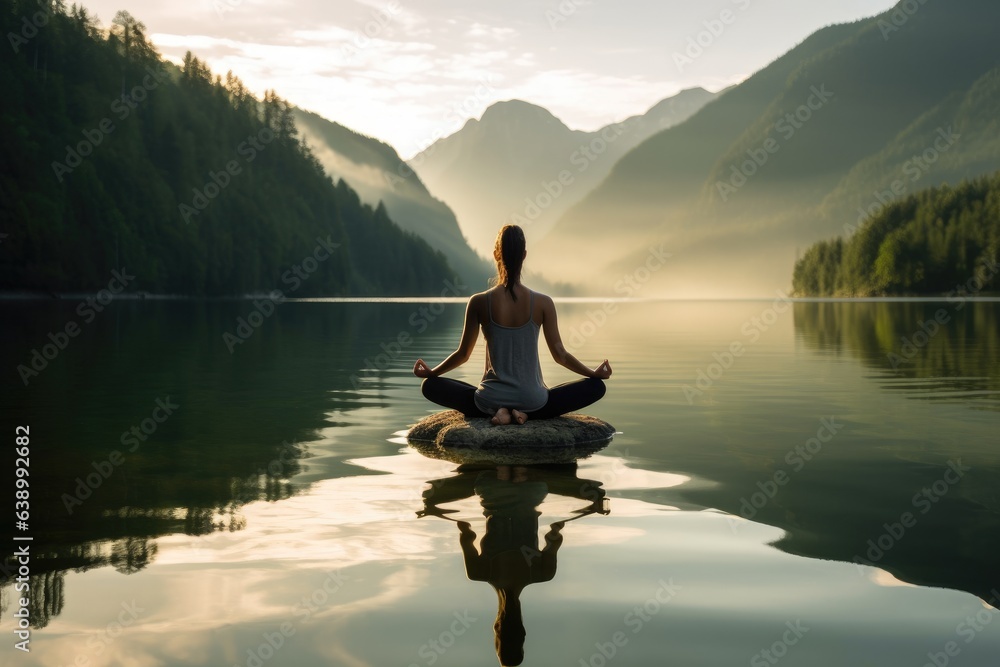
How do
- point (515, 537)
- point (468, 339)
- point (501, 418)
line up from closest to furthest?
point (515, 537)
point (501, 418)
point (468, 339)

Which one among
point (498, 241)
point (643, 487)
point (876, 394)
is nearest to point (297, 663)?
point (643, 487)

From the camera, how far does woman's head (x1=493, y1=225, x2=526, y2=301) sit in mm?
10703

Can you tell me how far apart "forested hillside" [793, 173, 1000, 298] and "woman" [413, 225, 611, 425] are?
169126 millimetres

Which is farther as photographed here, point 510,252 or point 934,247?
point 934,247

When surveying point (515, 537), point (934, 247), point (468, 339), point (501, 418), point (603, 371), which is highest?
point (934, 247)

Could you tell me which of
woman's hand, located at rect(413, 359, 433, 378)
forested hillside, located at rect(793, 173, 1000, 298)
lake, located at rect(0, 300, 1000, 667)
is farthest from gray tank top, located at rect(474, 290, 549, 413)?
forested hillside, located at rect(793, 173, 1000, 298)

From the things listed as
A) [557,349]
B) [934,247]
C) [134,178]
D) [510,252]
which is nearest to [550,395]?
[557,349]

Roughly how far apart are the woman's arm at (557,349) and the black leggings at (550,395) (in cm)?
32

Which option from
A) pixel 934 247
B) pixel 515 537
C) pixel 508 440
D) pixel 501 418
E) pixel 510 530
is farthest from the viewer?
pixel 934 247

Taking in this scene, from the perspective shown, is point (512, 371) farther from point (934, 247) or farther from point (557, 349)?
point (934, 247)

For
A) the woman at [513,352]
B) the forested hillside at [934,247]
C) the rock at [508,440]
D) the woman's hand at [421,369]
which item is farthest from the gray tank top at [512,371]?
the forested hillside at [934,247]

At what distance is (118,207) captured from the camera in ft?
392

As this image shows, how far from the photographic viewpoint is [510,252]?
1070 centimetres

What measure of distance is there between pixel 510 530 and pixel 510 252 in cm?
419
